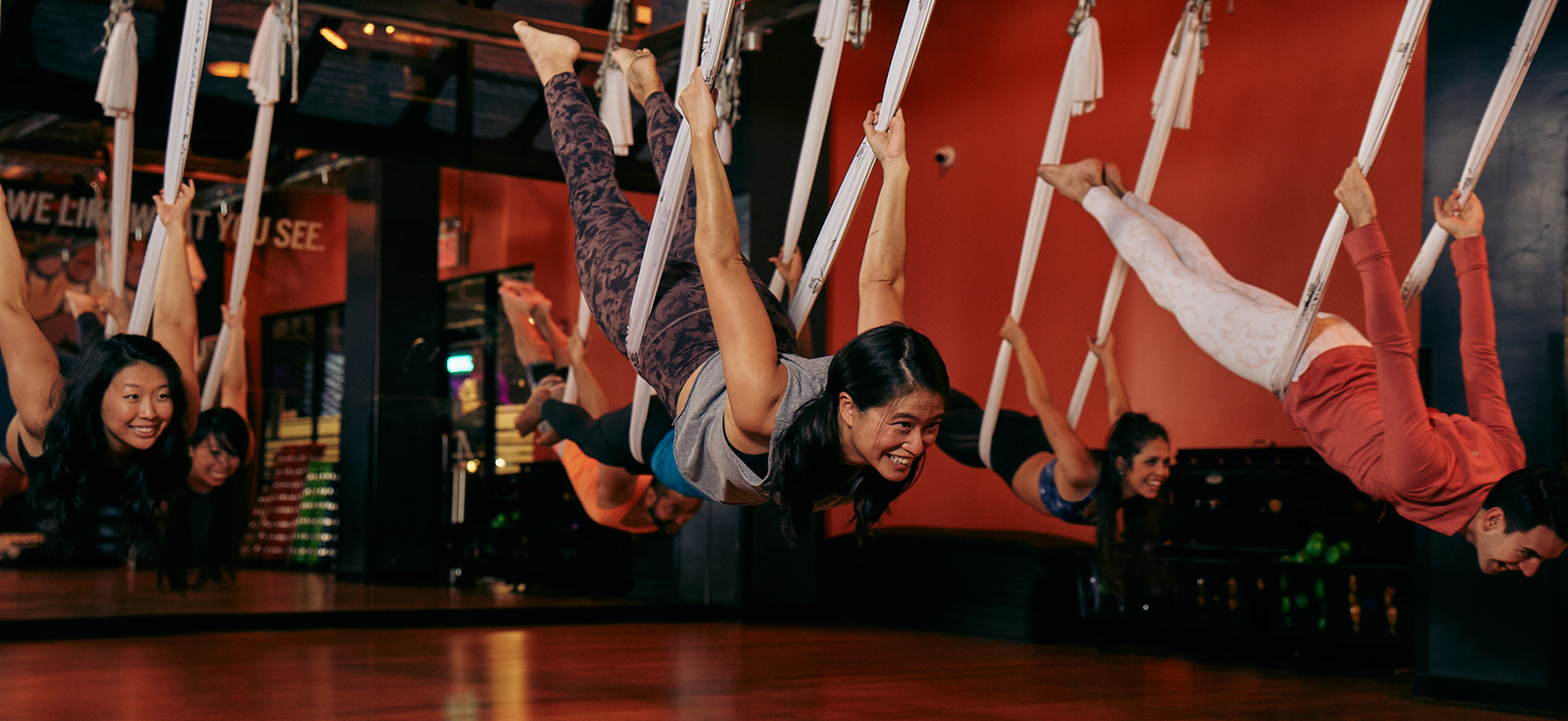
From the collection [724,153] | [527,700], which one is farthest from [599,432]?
[724,153]

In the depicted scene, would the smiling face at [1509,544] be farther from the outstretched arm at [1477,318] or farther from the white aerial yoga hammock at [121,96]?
the white aerial yoga hammock at [121,96]

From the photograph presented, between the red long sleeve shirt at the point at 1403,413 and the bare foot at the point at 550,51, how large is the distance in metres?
2.01

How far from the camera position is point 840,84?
7496mm

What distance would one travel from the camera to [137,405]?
11.3ft

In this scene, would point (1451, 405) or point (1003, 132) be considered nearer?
point (1451, 405)

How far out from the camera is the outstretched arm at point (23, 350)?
3281 millimetres

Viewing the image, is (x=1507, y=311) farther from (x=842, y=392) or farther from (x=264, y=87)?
(x=264, y=87)


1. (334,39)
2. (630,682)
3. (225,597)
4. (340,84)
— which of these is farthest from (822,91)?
(225,597)

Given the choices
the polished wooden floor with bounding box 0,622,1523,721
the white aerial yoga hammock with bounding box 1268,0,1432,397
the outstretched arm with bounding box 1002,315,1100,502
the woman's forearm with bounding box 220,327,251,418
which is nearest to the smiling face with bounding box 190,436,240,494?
the woman's forearm with bounding box 220,327,251,418

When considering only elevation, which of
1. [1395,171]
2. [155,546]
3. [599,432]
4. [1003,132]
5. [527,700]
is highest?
[1003,132]

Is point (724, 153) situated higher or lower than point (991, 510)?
higher

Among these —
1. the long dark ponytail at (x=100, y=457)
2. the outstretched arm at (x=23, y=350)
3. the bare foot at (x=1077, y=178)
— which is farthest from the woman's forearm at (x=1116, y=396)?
the outstretched arm at (x=23, y=350)

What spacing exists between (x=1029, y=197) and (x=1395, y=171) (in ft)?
6.44

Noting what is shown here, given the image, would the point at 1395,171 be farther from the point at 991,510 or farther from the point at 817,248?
the point at 817,248
